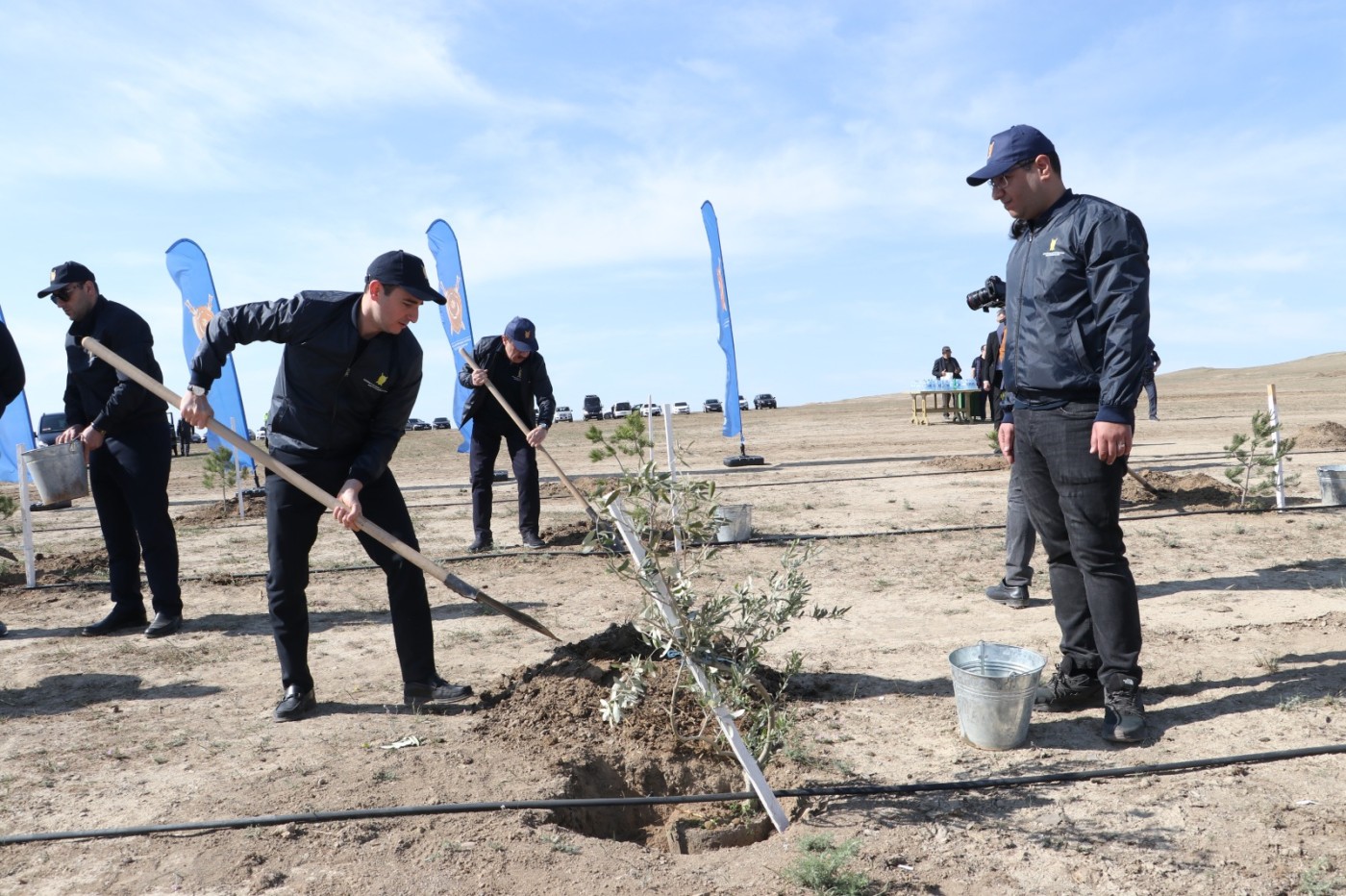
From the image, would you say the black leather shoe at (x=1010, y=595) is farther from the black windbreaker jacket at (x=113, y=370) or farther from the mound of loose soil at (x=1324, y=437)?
the mound of loose soil at (x=1324, y=437)

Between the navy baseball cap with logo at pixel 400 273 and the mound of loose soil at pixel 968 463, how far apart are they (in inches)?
411

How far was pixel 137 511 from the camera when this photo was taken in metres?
5.40

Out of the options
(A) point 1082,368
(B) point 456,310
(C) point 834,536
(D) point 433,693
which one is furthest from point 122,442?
(B) point 456,310

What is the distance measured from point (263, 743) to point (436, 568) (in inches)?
38.9

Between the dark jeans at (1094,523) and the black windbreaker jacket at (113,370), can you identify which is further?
the black windbreaker jacket at (113,370)

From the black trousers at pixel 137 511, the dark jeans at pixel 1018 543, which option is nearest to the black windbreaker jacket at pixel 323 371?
the black trousers at pixel 137 511

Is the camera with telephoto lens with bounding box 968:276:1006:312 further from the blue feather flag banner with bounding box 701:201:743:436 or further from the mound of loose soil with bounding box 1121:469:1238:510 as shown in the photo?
the blue feather flag banner with bounding box 701:201:743:436

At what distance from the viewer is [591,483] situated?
→ 12266 millimetres

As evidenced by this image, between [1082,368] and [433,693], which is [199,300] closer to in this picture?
[433,693]

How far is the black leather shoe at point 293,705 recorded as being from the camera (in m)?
4.06

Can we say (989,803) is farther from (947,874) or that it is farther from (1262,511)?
(1262,511)

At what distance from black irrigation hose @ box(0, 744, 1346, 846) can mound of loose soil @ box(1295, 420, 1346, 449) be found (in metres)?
13.3

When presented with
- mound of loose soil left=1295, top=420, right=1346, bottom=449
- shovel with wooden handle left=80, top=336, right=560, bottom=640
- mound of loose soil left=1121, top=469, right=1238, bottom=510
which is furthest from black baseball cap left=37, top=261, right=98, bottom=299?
mound of loose soil left=1295, top=420, right=1346, bottom=449

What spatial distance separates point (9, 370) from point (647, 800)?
4658 mm
